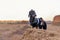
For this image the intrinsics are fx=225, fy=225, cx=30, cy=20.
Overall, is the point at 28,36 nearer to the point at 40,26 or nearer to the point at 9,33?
the point at 40,26

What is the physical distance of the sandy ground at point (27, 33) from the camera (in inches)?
111

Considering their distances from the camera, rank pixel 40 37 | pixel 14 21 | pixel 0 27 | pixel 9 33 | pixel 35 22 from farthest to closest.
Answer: pixel 14 21 < pixel 0 27 < pixel 9 33 < pixel 35 22 < pixel 40 37

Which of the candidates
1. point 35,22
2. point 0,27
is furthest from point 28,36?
point 0,27

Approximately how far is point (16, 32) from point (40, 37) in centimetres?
113

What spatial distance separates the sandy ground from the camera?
281 centimetres

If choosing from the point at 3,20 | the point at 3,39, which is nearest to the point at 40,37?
the point at 3,39

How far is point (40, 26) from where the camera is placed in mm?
3402

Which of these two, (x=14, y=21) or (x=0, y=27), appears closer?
(x=0, y=27)

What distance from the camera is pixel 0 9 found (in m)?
4.74

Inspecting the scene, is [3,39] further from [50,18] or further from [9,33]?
[50,18]

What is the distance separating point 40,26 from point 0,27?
1229 mm

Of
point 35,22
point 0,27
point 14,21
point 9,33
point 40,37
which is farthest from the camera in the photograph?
point 14,21

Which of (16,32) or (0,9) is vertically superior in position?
(0,9)

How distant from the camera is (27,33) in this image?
2.98 m
